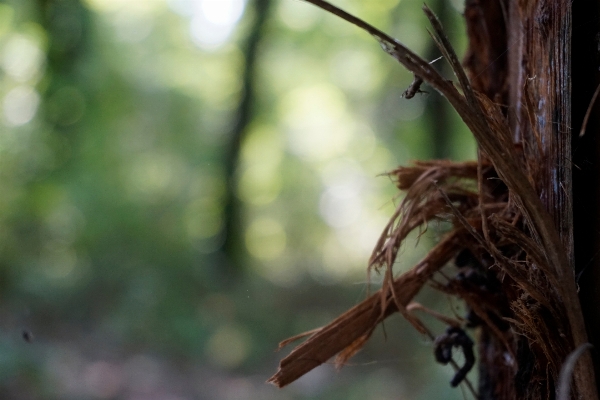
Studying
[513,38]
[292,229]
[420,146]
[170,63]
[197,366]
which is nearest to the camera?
[513,38]

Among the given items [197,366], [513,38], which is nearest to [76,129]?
[197,366]

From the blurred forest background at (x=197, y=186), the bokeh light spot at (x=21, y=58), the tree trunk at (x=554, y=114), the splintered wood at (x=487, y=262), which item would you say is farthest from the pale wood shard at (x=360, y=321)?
the bokeh light spot at (x=21, y=58)

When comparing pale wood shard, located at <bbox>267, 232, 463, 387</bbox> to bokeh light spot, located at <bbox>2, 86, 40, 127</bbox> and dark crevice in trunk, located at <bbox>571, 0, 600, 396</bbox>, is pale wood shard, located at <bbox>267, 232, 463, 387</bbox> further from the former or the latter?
bokeh light spot, located at <bbox>2, 86, 40, 127</bbox>

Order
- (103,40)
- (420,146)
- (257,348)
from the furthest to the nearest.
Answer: (420,146), (103,40), (257,348)

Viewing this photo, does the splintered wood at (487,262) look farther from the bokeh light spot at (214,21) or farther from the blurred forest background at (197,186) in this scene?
the bokeh light spot at (214,21)

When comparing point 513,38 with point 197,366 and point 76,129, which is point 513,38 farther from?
point 76,129

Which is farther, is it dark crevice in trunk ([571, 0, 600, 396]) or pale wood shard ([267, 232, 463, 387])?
pale wood shard ([267, 232, 463, 387])

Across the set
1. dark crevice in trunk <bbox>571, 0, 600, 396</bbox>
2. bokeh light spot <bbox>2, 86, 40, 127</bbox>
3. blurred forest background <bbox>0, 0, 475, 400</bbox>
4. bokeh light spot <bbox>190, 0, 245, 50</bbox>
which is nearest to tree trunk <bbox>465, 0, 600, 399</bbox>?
dark crevice in trunk <bbox>571, 0, 600, 396</bbox>
